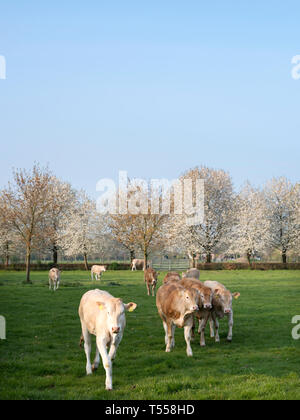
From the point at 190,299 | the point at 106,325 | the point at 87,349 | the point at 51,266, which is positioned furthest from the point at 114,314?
the point at 51,266

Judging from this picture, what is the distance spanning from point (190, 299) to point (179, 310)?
551mm

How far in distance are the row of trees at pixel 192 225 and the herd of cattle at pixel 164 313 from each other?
45911 millimetres

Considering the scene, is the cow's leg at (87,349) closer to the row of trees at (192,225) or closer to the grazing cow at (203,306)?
the grazing cow at (203,306)

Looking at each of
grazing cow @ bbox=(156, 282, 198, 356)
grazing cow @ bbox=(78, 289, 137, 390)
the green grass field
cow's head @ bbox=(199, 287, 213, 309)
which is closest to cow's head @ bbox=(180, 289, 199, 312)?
grazing cow @ bbox=(156, 282, 198, 356)

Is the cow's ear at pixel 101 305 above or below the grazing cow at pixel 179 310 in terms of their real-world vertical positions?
above

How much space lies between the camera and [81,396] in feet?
28.9

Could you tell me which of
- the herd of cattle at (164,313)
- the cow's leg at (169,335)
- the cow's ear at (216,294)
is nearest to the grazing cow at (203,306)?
the herd of cattle at (164,313)

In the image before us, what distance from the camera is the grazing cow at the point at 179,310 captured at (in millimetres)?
12820

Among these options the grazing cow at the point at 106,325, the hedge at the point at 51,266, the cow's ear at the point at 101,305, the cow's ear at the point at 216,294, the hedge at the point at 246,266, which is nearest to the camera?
the grazing cow at the point at 106,325

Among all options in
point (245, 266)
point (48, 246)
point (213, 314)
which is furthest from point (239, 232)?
point (213, 314)

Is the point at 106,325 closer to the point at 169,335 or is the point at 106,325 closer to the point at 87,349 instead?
the point at 87,349

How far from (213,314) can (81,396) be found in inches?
289

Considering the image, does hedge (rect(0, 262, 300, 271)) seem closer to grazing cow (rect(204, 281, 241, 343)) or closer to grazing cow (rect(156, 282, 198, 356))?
grazing cow (rect(204, 281, 241, 343))

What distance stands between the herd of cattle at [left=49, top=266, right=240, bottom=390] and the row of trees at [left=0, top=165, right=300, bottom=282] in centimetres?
4591
